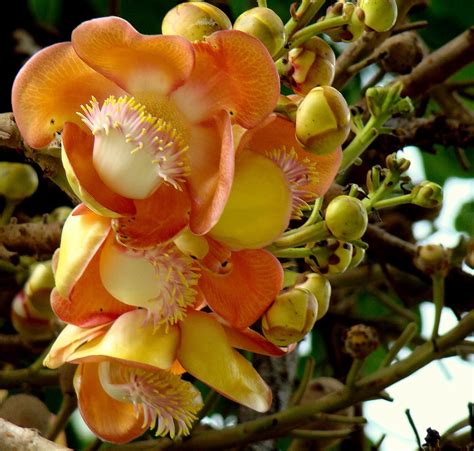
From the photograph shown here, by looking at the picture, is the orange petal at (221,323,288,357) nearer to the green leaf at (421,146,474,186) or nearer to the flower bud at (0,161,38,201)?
the flower bud at (0,161,38,201)

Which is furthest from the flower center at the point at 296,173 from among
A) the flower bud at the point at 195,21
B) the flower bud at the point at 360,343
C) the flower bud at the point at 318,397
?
the flower bud at the point at 318,397

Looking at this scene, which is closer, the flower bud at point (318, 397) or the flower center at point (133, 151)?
the flower center at point (133, 151)

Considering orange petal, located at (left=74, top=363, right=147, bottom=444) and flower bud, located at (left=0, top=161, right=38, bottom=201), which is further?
flower bud, located at (left=0, top=161, right=38, bottom=201)

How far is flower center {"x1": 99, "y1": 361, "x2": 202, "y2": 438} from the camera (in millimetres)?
678

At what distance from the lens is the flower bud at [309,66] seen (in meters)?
0.71

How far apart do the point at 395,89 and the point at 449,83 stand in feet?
2.39

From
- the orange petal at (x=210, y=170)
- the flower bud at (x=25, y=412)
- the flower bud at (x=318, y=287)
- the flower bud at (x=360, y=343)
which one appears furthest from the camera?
the flower bud at (x=25, y=412)

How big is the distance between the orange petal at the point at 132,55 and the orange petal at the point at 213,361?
170mm

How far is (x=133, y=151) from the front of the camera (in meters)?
0.63

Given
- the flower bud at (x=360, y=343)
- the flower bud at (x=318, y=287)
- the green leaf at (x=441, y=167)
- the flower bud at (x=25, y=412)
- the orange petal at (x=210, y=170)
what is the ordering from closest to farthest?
the orange petal at (x=210, y=170) → the flower bud at (x=318, y=287) → the flower bud at (x=360, y=343) → the flower bud at (x=25, y=412) → the green leaf at (x=441, y=167)

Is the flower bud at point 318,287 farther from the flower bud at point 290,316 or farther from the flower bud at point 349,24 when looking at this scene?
the flower bud at point 349,24

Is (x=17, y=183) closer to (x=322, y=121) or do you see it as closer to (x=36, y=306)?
(x=36, y=306)

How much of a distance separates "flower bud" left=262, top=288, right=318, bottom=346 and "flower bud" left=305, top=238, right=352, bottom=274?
24mm

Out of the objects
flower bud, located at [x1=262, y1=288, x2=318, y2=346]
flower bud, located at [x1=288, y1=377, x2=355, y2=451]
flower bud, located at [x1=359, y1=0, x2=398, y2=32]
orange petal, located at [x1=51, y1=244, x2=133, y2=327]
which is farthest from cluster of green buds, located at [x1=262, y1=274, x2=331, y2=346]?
flower bud, located at [x1=288, y1=377, x2=355, y2=451]
